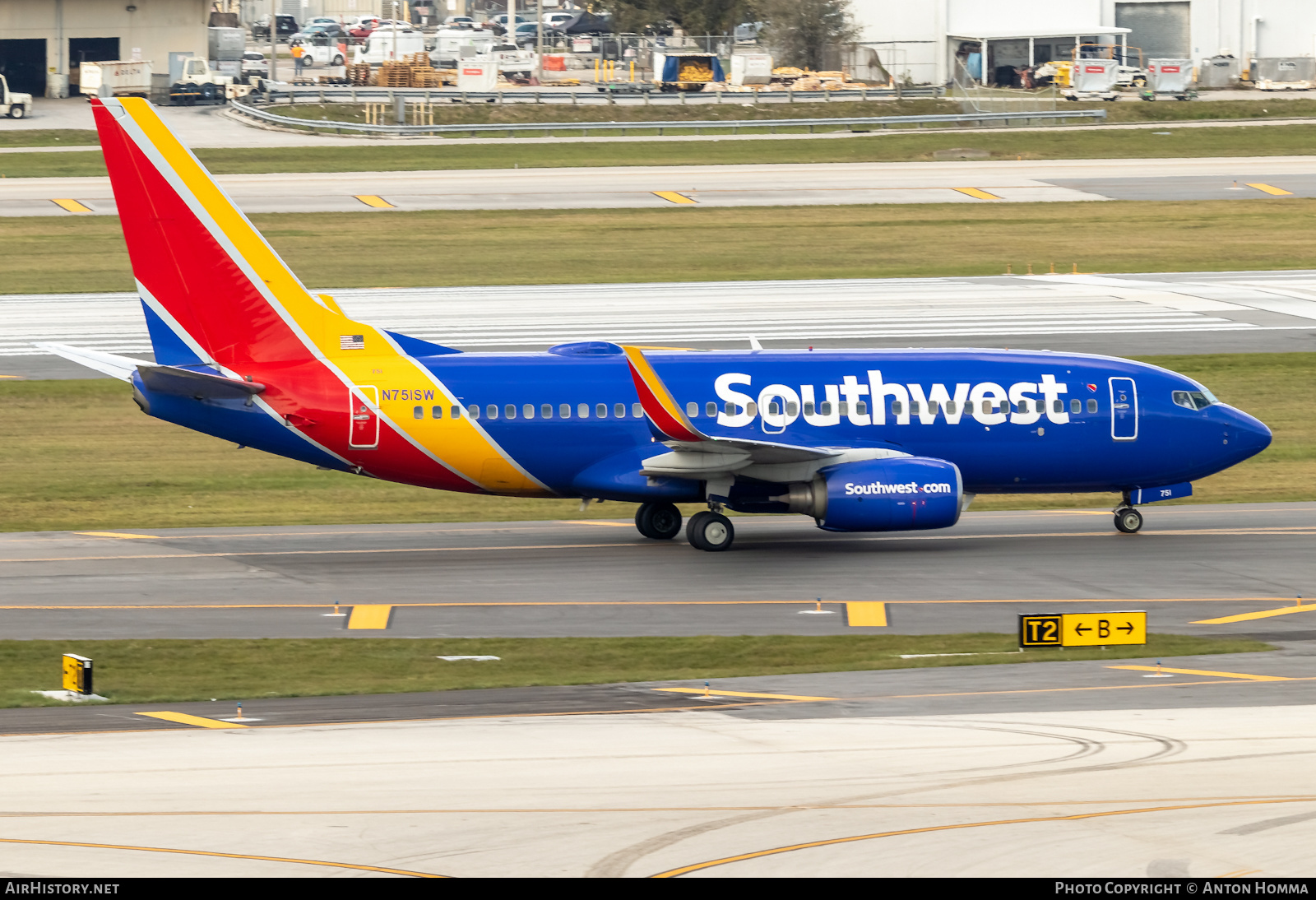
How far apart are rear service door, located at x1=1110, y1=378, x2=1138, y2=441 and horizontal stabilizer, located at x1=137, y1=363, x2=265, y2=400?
17371 millimetres

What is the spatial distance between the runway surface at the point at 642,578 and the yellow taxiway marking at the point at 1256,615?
6cm

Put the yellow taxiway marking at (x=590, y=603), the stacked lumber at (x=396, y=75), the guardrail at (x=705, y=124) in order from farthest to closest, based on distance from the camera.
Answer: the stacked lumber at (x=396, y=75), the guardrail at (x=705, y=124), the yellow taxiway marking at (x=590, y=603)

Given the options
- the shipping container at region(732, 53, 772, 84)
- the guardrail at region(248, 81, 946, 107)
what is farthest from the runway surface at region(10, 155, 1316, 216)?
the shipping container at region(732, 53, 772, 84)

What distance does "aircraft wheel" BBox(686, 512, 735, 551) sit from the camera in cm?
3575

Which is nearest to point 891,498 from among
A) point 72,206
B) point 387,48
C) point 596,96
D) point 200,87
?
point 72,206

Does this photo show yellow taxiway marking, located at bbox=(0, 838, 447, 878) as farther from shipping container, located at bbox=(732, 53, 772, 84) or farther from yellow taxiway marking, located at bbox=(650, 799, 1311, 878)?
shipping container, located at bbox=(732, 53, 772, 84)

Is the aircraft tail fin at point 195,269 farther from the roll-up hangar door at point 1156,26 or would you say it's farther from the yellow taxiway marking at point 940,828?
the roll-up hangar door at point 1156,26

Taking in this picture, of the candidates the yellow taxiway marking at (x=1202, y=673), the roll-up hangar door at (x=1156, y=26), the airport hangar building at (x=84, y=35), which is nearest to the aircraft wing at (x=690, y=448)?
the yellow taxiway marking at (x=1202, y=673)

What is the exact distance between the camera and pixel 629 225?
83875 mm

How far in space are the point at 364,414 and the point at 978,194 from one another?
2428 inches

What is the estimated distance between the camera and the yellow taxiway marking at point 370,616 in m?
30.1
